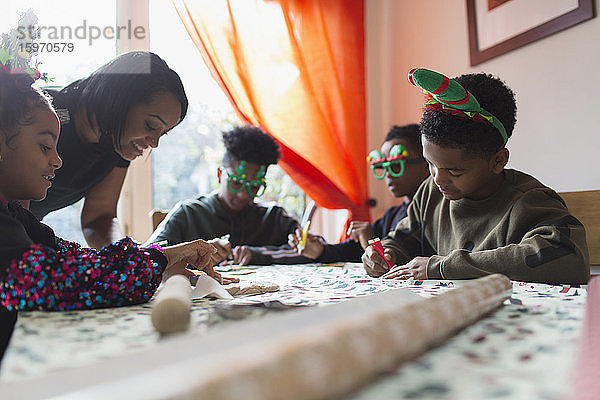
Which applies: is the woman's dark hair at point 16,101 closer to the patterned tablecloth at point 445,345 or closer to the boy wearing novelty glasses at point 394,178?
the patterned tablecloth at point 445,345

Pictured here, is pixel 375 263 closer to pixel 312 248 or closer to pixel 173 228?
pixel 312 248

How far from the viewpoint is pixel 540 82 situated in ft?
5.97

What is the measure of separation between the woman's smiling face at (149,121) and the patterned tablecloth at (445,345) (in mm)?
721

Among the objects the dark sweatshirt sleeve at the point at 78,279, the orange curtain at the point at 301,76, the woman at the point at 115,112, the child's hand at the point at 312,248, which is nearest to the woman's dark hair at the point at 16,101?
the dark sweatshirt sleeve at the point at 78,279

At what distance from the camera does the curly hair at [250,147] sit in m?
2.04

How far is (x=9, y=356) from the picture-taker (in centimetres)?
46

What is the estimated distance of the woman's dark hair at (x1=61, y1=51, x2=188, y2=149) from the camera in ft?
4.37

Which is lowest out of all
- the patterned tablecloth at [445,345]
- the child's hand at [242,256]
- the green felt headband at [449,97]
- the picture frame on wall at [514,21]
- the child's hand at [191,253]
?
the patterned tablecloth at [445,345]

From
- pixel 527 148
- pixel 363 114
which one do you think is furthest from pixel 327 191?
pixel 527 148

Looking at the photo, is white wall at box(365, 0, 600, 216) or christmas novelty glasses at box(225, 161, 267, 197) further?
christmas novelty glasses at box(225, 161, 267, 197)

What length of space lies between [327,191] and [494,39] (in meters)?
1.03

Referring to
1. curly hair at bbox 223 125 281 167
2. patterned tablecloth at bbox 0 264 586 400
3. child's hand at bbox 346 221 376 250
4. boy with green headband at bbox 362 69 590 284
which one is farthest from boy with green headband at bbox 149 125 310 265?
patterned tablecloth at bbox 0 264 586 400

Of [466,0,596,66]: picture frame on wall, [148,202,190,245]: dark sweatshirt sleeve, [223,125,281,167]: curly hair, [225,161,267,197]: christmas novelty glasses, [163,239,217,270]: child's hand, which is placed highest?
[466,0,596,66]: picture frame on wall

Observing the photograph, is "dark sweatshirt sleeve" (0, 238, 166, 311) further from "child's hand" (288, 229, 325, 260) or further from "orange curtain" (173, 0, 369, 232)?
"orange curtain" (173, 0, 369, 232)
